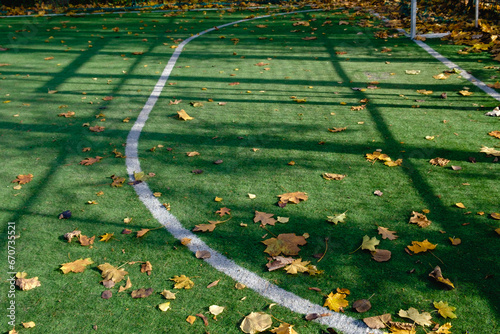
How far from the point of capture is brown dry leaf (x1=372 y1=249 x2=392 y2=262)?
308cm

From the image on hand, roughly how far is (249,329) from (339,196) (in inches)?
70.0

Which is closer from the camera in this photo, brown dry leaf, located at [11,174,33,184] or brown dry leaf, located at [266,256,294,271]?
brown dry leaf, located at [266,256,294,271]

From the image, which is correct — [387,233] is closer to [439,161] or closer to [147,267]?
[439,161]

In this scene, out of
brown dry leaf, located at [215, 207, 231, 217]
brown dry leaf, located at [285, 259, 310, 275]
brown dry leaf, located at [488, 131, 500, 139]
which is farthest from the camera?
brown dry leaf, located at [488, 131, 500, 139]

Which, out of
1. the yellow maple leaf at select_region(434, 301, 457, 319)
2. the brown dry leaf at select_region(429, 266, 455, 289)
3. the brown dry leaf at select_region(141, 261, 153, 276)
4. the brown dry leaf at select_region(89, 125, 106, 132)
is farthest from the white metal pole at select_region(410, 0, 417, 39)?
the brown dry leaf at select_region(141, 261, 153, 276)

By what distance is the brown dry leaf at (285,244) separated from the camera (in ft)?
10.5

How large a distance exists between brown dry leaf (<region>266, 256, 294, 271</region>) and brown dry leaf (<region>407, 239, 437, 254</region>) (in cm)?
91

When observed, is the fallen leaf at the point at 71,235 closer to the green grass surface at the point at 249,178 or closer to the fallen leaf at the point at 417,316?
the green grass surface at the point at 249,178

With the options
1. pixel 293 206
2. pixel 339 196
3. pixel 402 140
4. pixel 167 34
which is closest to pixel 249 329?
pixel 293 206

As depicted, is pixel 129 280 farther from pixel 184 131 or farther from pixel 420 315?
pixel 184 131

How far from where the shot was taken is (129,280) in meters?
2.95

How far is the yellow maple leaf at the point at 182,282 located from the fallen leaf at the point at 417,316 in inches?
53.0

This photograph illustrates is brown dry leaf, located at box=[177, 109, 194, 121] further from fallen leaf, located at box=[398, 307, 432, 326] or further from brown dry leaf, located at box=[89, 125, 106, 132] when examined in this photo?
fallen leaf, located at box=[398, 307, 432, 326]

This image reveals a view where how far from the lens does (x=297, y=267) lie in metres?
3.02
